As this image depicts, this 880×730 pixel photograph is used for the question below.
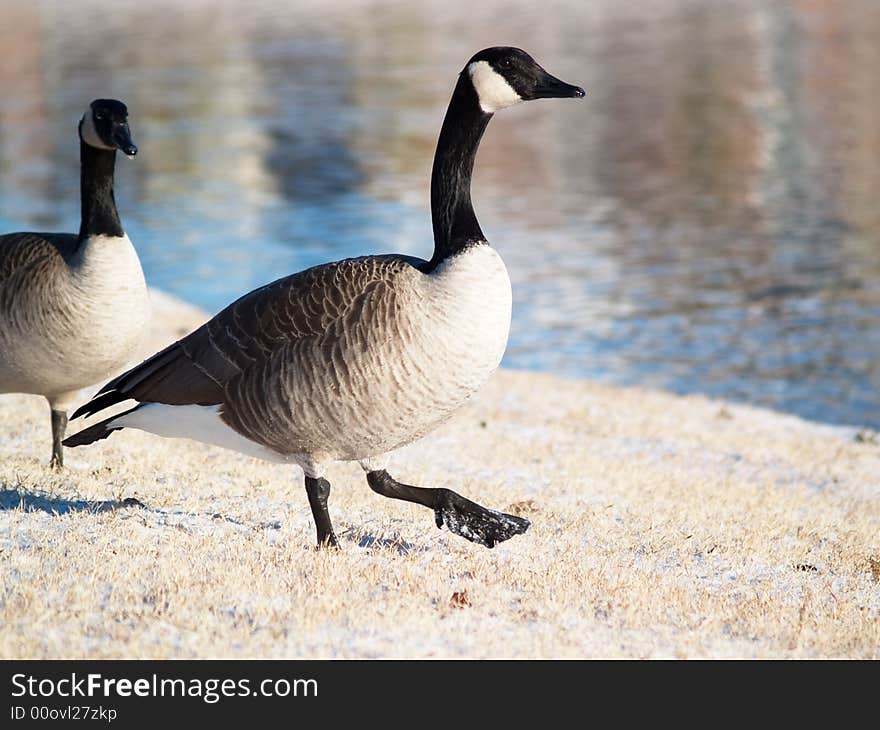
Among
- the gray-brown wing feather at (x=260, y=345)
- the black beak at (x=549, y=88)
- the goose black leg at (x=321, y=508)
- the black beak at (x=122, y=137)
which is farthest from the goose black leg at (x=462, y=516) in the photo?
the black beak at (x=122, y=137)

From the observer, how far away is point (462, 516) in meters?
7.89

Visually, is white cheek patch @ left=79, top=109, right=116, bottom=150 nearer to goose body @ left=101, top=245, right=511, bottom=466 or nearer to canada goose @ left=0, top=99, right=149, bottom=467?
canada goose @ left=0, top=99, right=149, bottom=467

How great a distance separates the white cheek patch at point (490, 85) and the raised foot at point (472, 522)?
8.63 ft

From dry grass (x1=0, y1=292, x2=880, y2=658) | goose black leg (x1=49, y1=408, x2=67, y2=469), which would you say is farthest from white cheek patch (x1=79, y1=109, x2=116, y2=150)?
dry grass (x1=0, y1=292, x2=880, y2=658)

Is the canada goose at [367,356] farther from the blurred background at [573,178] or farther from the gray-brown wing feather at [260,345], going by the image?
the blurred background at [573,178]

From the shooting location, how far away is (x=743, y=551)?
886 centimetres

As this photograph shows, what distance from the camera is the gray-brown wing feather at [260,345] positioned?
711 cm

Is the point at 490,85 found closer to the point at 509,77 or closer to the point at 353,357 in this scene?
the point at 509,77

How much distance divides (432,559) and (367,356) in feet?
5.10

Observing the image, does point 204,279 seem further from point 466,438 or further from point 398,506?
point 398,506

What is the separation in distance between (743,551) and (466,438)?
16.7ft

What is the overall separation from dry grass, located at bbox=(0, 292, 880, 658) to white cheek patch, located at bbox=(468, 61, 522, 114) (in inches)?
120

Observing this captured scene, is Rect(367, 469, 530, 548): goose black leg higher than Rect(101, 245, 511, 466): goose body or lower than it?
lower

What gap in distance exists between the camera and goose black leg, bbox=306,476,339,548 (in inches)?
299
